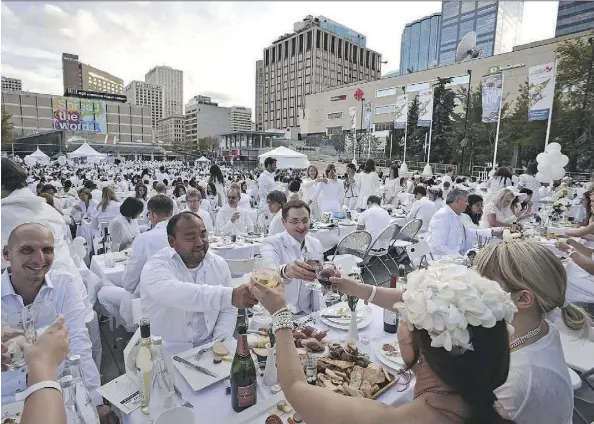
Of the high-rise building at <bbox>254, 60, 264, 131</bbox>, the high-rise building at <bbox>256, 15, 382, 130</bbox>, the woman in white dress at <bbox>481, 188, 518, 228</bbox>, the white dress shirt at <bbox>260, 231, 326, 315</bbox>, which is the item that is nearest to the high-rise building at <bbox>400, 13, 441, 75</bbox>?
the high-rise building at <bbox>256, 15, 382, 130</bbox>

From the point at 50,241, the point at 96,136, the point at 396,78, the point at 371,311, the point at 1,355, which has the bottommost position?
the point at 371,311

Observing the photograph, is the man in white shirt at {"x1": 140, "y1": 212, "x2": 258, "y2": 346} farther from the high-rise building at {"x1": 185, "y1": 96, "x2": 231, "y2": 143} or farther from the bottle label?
the high-rise building at {"x1": 185, "y1": 96, "x2": 231, "y2": 143}

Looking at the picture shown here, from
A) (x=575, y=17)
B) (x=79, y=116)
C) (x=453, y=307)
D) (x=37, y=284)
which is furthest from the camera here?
(x=79, y=116)

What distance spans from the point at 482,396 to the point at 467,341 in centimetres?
21

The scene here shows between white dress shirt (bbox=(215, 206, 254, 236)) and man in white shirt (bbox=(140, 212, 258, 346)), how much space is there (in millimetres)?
3924

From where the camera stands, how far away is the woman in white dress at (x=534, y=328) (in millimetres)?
1400

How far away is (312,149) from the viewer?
58531mm

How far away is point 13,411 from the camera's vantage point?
1525 millimetres

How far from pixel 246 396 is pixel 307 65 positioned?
105 metres

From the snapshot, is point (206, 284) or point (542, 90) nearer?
point (206, 284)

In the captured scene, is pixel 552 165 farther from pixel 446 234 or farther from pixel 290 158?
pixel 290 158

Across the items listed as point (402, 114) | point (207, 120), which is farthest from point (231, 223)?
point (207, 120)

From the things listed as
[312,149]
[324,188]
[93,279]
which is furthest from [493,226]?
[312,149]

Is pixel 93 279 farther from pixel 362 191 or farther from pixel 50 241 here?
pixel 362 191
